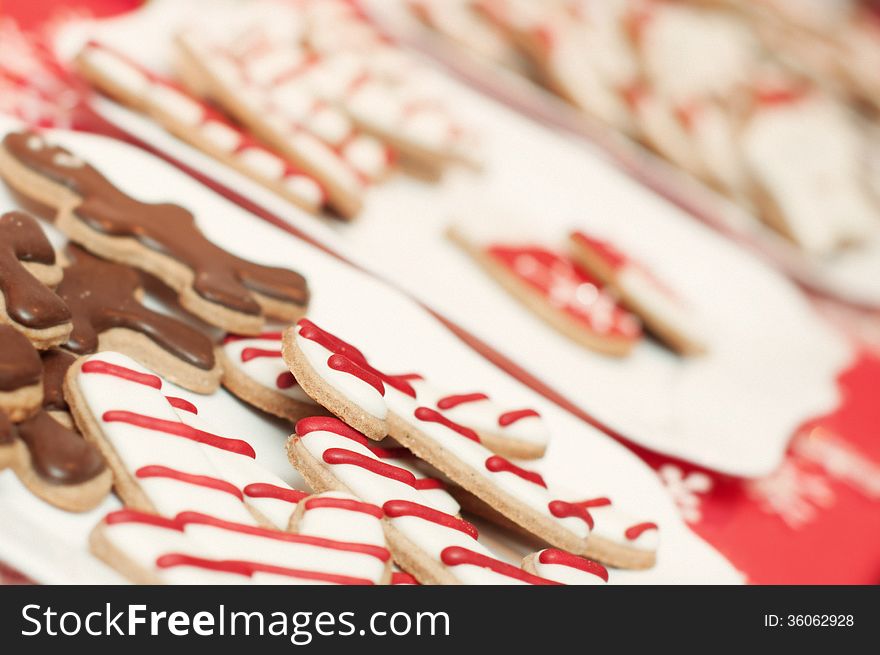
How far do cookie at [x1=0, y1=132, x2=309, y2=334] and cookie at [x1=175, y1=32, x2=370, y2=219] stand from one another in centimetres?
41

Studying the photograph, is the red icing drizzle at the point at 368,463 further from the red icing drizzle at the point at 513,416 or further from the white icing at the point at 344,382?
the red icing drizzle at the point at 513,416

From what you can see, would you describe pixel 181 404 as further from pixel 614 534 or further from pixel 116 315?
pixel 614 534

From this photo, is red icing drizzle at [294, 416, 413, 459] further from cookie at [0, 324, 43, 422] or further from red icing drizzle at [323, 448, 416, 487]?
cookie at [0, 324, 43, 422]

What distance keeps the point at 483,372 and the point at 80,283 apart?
0.60 metres

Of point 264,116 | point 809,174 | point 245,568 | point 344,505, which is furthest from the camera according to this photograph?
point 809,174

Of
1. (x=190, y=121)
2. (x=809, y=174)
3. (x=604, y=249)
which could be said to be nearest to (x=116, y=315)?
(x=190, y=121)

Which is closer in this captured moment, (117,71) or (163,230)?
(163,230)

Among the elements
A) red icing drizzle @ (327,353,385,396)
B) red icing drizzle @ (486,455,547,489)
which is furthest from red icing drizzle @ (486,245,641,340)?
red icing drizzle @ (327,353,385,396)

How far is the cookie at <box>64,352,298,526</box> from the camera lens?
937 mm

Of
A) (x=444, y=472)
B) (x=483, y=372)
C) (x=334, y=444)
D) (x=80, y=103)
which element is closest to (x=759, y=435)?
(x=483, y=372)

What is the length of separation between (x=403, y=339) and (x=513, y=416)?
252mm

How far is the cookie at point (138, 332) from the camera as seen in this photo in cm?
113

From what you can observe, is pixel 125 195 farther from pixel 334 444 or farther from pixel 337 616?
pixel 337 616

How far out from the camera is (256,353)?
1.20m
